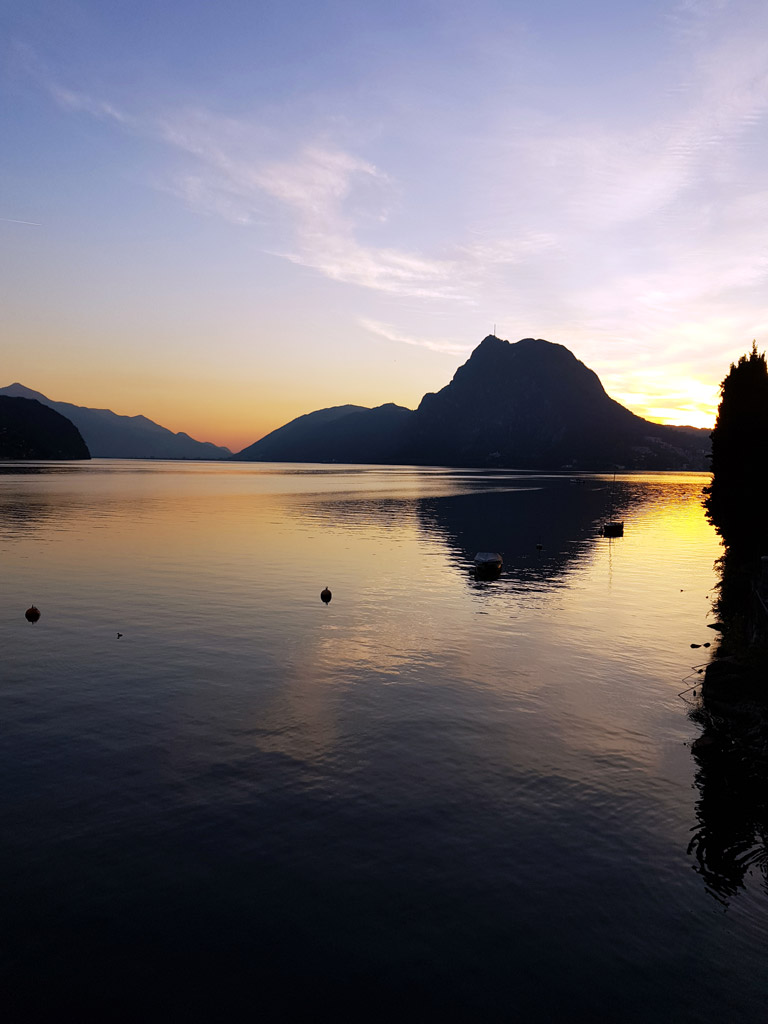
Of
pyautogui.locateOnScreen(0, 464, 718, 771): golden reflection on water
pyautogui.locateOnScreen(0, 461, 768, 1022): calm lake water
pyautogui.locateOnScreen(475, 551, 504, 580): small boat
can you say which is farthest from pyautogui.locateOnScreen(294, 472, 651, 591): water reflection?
pyautogui.locateOnScreen(0, 461, 768, 1022): calm lake water

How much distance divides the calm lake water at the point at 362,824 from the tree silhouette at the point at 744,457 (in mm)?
11671

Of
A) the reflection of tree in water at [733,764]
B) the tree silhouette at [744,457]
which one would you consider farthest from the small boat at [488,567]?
the reflection of tree in water at [733,764]

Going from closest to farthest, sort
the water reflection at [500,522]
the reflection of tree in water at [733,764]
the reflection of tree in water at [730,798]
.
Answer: the reflection of tree in water at [730,798], the reflection of tree in water at [733,764], the water reflection at [500,522]

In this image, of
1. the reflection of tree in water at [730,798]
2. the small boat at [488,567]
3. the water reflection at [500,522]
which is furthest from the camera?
the water reflection at [500,522]

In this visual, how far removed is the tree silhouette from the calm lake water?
11671 mm

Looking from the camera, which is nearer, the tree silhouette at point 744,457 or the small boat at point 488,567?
the tree silhouette at point 744,457

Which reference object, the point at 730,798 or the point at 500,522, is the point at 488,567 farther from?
the point at 500,522

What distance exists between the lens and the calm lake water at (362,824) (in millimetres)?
14367

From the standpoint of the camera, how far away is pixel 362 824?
20312 millimetres

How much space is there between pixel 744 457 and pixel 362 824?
51433 mm

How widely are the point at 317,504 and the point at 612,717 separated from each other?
437ft

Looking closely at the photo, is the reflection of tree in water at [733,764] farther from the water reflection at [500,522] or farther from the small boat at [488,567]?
the water reflection at [500,522]

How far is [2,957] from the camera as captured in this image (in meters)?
14.7

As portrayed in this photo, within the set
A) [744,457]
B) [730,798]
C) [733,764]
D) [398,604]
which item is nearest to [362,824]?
[730,798]
